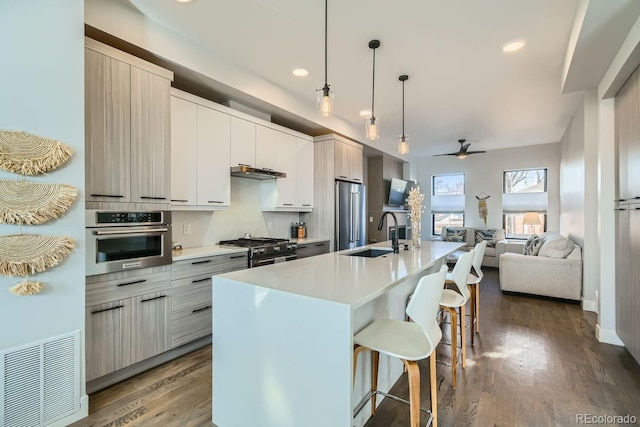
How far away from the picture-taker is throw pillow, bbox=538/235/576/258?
4320 millimetres

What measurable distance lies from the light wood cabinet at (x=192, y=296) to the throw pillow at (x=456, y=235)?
19.9 feet

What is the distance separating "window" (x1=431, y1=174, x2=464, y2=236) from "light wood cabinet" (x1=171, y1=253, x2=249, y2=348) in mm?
6777

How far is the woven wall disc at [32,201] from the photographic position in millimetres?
1555

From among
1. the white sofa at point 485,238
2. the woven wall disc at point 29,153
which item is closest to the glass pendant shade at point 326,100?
the woven wall disc at point 29,153

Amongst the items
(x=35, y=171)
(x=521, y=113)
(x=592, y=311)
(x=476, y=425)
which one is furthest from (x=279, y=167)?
(x=592, y=311)

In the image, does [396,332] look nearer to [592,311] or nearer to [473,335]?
[473,335]

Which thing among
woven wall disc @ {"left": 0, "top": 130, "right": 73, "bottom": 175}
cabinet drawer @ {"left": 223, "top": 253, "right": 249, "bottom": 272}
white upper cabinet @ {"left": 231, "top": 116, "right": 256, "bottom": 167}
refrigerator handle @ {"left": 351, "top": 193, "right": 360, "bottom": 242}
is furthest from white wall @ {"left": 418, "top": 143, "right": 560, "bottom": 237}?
woven wall disc @ {"left": 0, "top": 130, "right": 73, "bottom": 175}

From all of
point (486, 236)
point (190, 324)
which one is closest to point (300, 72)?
point (190, 324)

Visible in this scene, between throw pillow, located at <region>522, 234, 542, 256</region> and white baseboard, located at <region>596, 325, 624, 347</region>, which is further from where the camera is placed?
throw pillow, located at <region>522, 234, 542, 256</region>

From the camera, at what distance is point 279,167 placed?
3963 millimetres

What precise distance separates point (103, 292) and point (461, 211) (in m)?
7.88

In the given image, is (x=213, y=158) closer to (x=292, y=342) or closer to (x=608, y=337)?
(x=292, y=342)

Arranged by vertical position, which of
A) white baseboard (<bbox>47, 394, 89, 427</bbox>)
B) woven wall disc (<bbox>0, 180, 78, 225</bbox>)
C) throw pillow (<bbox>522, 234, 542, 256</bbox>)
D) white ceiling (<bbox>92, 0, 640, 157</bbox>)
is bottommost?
white baseboard (<bbox>47, 394, 89, 427</bbox>)

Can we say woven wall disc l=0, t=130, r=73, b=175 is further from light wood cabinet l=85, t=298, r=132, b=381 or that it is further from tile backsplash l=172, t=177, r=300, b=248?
tile backsplash l=172, t=177, r=300, b=248
